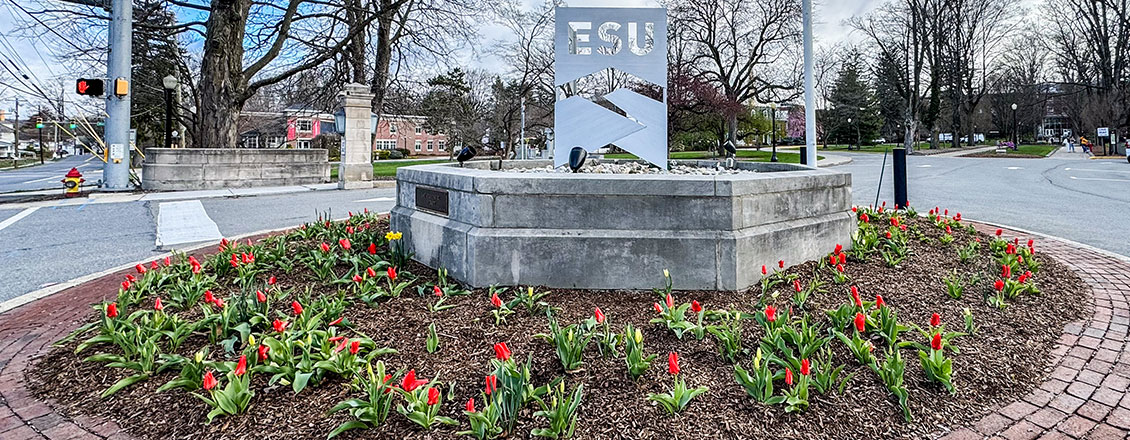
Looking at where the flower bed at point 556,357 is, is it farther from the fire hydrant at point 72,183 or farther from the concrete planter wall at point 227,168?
the concrete planter wall at point 227,168

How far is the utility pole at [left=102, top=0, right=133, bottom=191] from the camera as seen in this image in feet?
44.3

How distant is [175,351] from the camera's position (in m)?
3.14

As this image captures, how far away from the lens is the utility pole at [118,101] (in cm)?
1350

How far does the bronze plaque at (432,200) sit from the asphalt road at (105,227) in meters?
2.84

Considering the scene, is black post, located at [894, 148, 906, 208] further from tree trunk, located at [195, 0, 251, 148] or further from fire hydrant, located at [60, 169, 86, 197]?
tree trunk, located at [195, 0, 251, 148]

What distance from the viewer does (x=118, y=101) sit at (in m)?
13.7

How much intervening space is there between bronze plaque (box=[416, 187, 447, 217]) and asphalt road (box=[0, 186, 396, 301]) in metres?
2.84

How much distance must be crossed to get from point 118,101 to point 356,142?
5473 millimetres

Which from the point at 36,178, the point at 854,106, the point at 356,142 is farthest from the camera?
the point at 854,106

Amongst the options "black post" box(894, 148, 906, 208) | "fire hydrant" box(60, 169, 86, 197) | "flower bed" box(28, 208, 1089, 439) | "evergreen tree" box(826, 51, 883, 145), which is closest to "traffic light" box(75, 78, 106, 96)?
"fire hydrant" box(60, 169, 86, 197)

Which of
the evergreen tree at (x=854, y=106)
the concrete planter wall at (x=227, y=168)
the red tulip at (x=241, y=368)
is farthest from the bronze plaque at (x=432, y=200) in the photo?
the evergreen tree at (x=854, y=106)

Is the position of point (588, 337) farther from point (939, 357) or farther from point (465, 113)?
point (465, 113)

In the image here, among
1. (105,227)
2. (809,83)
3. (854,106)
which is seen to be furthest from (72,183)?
(854,106)

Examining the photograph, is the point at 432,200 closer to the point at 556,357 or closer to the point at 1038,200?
the point at 556,357
